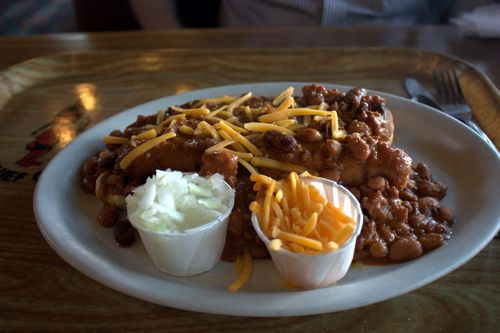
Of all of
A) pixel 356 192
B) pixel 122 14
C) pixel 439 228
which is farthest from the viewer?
pixel 122 14

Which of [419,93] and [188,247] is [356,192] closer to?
[188,247]

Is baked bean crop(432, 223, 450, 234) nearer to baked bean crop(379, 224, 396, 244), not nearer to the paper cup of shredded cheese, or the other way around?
baked bean crop(379, 224, 396, 244)

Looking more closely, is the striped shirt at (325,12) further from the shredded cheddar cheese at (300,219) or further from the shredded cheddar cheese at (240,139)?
the shredded cheddar cheese at (300,219)

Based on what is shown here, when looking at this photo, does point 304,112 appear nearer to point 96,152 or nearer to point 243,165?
point 243,165

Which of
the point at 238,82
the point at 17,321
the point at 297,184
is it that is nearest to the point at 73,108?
the point at 238,82

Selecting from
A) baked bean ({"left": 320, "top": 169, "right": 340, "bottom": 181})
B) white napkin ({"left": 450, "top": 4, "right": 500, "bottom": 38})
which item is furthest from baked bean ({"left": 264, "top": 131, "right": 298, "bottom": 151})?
white napkin ({"left": 450, "top": 4, "right": 500, "bottom": 38})

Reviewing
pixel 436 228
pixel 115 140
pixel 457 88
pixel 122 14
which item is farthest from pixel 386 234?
pixel 122 14
